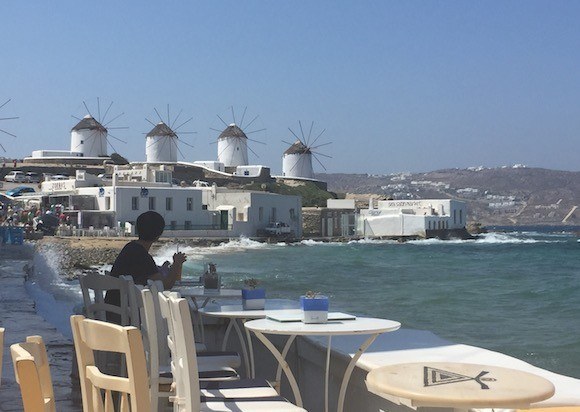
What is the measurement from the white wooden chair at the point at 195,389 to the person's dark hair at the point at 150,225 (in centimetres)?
147

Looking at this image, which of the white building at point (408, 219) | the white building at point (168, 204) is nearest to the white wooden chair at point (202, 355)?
the white building at point (168, 204)

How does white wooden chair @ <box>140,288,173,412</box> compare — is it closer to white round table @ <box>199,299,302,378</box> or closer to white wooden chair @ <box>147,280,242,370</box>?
white wooden chair @ <box>147,280,242,370</box>

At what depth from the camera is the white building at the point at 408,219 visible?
6278 cm

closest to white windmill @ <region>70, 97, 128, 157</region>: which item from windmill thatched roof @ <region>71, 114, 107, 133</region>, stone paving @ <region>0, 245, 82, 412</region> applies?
windmill thatched roof @ <region>71, 114, 107, 133</region>

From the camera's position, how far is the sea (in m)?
12.2

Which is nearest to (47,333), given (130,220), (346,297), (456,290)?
(346,297)

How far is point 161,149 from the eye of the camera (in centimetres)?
7919

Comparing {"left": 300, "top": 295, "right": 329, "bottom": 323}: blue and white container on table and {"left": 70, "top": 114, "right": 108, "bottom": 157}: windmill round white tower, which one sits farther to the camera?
{"left": 70, "top": 114, "right": 108, "bottom": 157}: windmill round white tower

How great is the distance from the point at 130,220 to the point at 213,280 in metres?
40.4

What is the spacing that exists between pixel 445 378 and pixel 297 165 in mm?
81581

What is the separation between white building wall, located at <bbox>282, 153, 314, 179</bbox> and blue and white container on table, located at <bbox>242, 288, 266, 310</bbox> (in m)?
79.2

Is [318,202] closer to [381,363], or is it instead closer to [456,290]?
[456,290]

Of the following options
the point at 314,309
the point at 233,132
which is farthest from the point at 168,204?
the point at 314,309

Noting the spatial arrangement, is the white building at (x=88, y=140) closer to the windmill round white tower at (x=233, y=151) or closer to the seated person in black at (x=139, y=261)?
the windmill round white tower at (x=233, y=151)
